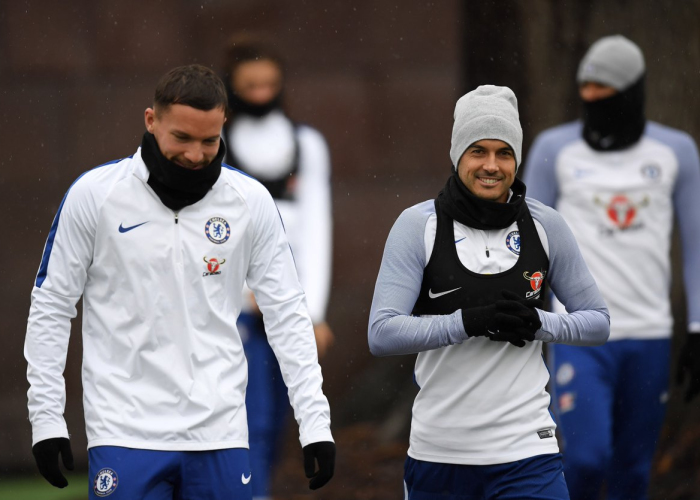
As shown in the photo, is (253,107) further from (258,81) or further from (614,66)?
(614,66)

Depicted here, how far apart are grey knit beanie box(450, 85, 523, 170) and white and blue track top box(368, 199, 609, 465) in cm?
30

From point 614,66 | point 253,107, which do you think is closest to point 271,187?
point 253,107

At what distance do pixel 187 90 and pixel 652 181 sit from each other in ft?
10.8

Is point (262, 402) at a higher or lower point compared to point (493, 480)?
lower

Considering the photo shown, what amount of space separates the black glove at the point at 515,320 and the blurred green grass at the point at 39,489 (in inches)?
193

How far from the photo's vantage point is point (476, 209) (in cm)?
530

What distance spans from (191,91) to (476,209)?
110 cm

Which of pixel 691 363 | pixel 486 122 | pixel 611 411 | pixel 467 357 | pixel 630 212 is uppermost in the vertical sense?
pixel 486 122

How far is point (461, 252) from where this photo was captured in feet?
17.3

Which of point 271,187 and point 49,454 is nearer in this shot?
point 49,454

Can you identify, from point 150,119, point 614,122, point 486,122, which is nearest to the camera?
point 150,119

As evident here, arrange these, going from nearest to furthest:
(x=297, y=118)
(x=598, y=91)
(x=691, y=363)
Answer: (x=691, y=363) → (x=598, y=91) → (x=297, y=118)

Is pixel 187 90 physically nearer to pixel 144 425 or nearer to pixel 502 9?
pixel 144 425

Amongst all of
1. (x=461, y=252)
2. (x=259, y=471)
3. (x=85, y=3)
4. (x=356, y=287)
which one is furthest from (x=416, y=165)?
(x=461, y=252)
